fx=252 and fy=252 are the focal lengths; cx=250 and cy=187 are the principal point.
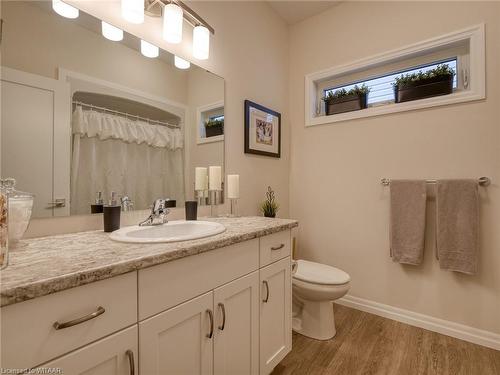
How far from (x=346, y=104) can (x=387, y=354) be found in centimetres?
191

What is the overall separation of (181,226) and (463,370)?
1.81 metres

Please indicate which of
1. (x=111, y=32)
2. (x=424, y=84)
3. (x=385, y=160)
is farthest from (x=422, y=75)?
(x=111, y=32)

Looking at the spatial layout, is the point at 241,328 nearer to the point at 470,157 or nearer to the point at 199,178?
the point at 199,178

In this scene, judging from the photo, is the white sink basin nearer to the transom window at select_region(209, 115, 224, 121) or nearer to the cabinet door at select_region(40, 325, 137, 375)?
the cabinet door at select_region(40, 325, 137, 375)

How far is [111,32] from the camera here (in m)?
1.21

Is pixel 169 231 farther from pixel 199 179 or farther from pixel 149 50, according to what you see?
pixel 149 50

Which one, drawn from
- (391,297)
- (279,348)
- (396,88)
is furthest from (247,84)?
(391,297)

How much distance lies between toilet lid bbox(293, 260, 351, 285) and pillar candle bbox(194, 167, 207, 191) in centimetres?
90

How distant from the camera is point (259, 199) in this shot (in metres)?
2.18

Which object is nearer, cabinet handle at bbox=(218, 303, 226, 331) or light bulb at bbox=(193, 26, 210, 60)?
cabinet handle at bbox=(218, 303, 226, 331)

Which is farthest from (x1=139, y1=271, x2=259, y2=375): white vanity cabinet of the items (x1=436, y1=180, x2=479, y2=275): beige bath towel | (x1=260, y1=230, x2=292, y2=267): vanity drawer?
(x1=436, y1=180, x2=479, y2=275): beige bath towel

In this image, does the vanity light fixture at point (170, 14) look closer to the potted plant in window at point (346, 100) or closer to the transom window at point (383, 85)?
the potted plant in window at point (346, 100)

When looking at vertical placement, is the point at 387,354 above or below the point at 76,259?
below

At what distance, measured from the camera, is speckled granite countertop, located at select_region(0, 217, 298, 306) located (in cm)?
→ 54
